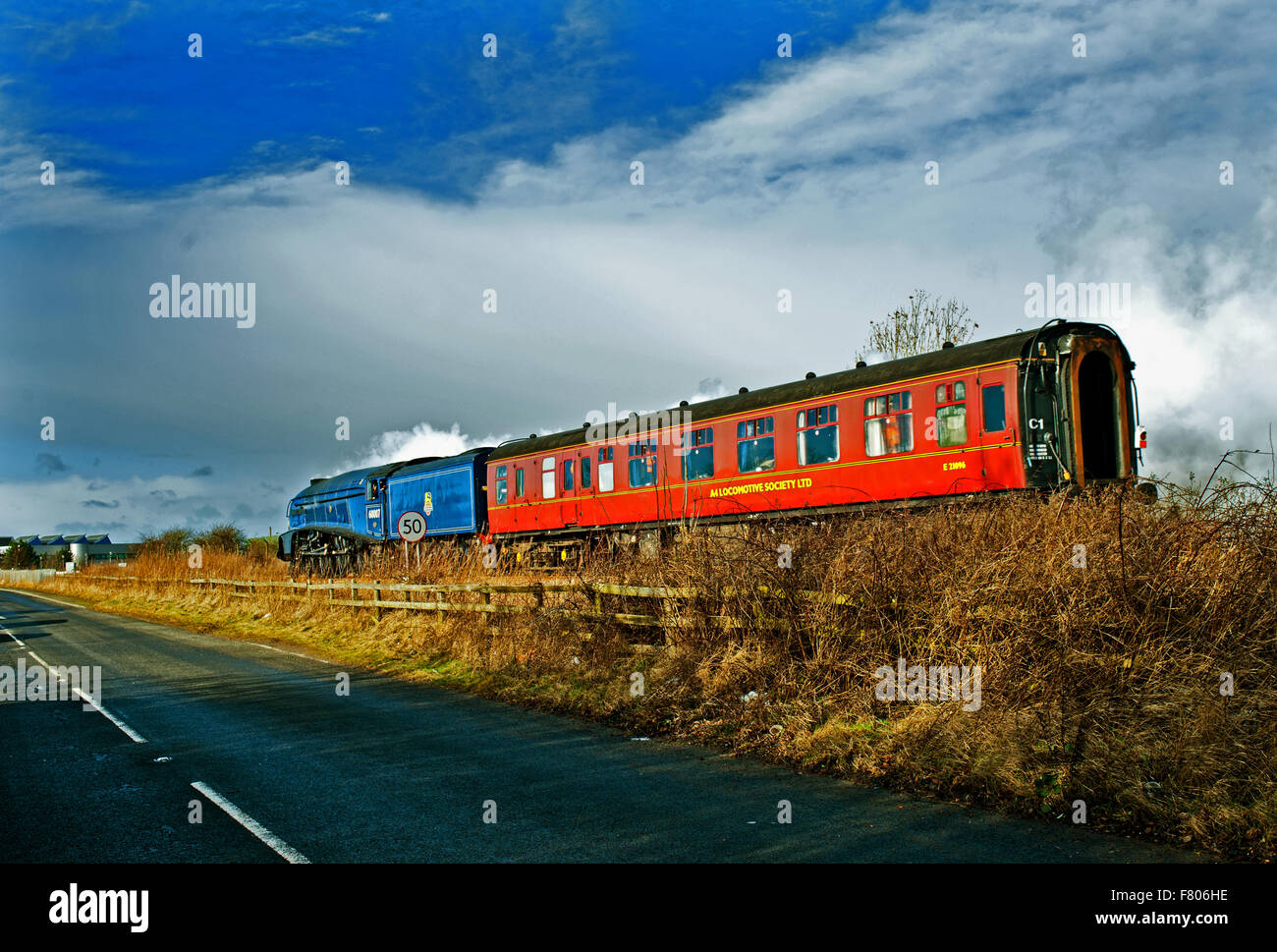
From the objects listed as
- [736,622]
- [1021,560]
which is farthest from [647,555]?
[1021,560]

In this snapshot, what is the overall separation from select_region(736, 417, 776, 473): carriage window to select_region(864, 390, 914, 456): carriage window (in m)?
2.33

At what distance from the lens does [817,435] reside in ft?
55.7

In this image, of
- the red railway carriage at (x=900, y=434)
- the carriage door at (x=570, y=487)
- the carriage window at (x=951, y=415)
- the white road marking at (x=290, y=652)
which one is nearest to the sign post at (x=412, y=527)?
the white road marking at (x=290, y=652)

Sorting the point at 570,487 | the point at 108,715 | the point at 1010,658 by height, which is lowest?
the point at 108,715

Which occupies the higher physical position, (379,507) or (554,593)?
(379,507)

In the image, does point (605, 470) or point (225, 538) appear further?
point (225, 538)

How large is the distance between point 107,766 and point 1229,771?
8.54 m

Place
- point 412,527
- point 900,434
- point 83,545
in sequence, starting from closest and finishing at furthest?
1. point 900,434
2. point 412,527
3. point 83,545

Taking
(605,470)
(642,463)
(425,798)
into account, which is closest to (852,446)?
(642,463)

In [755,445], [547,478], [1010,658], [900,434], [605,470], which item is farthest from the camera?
[547,478]

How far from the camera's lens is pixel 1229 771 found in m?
5.44

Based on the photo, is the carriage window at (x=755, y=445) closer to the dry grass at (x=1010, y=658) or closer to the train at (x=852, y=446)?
the train at (x=852, y=446)

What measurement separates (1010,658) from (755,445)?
452 inches

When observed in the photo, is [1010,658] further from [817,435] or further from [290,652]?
[290,652]
